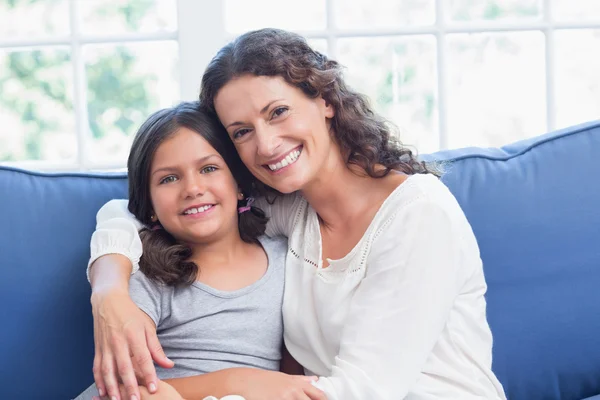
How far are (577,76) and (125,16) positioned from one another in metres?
1.56

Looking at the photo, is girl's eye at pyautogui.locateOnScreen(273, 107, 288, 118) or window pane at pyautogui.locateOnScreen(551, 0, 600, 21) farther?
window pane at pyautogui.locateOnScreen(551, 0, 600, 21)

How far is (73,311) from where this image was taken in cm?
170

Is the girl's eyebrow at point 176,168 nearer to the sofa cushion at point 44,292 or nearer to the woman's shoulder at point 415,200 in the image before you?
the sofa cushion at point 44,292

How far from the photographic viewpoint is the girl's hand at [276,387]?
140cm

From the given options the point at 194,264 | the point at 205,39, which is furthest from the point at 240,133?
the point at 205,39

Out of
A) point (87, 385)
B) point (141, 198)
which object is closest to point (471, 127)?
point (141, 198)

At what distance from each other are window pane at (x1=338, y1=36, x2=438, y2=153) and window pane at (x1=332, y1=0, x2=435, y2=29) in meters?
0.06

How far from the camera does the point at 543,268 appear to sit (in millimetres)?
1734

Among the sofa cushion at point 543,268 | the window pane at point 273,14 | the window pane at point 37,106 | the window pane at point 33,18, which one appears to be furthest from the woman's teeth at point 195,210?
the window pane at point 33,18

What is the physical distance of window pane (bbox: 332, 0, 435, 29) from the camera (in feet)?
8.62

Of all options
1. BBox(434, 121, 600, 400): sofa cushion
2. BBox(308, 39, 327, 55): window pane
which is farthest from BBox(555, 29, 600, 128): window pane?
BBox(434, 121, 600, 400): sofa cushion

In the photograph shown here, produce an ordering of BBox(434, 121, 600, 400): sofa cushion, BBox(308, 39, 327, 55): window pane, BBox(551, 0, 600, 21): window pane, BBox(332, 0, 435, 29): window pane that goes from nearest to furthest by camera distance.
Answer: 1. BBox(434, 121, 600, 400): sofa cushion
2. BBox(308, 39, 327, 55): window pane
3. BBox(332, 0, 435, 29): window pane
4. BBox(551, 0, 600, 21): window pane

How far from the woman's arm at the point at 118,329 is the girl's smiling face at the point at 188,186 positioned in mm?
116

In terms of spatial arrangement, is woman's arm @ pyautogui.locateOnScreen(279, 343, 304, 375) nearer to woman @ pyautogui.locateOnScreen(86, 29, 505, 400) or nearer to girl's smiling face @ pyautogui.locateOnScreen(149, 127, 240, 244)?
woman @ pyautogui.locateOnScreen(86, 29, 505, 400)
